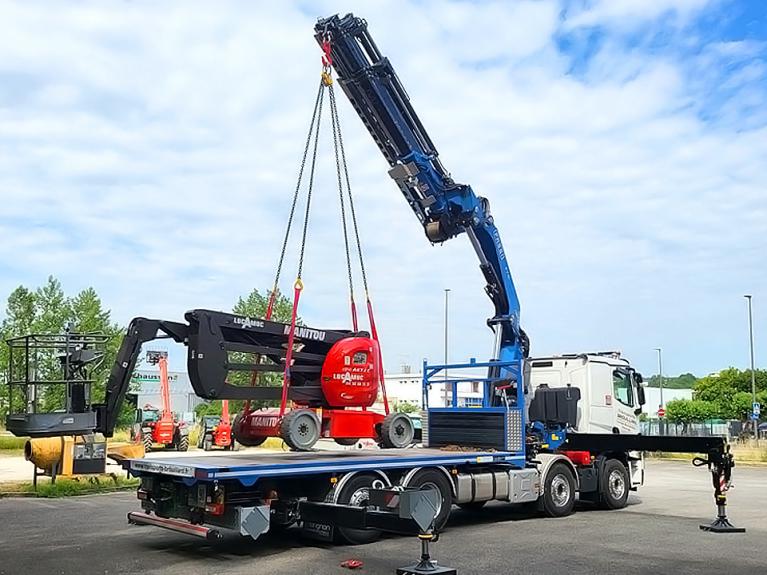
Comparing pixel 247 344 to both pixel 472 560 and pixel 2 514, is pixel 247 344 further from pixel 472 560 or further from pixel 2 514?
pixel 2 514

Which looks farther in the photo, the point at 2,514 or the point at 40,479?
the point at 40,479

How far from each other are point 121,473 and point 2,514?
7036 mm

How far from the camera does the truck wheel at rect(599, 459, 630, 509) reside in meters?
15.7

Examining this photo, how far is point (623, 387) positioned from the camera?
16.9m

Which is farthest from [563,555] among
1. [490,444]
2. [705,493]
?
[705,493]

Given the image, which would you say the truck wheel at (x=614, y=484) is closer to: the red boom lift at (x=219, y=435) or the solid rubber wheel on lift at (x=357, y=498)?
the solid rubber wheel on lift at (x=357, y=498)

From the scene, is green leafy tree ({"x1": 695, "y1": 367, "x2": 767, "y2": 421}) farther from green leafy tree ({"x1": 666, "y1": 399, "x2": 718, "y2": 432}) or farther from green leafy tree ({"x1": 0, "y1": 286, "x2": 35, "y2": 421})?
green leafy tree ({"x1": 0, "y1": 286, "x2": 35, "y2": 421})

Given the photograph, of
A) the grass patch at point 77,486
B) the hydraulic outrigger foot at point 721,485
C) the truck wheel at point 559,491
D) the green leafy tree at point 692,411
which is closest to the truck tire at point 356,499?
the truck wheel at point 559,491

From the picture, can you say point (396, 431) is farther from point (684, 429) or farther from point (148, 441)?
point (684, 429)

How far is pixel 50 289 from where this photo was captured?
40.3 metres

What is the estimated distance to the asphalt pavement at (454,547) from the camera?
10.0 meters

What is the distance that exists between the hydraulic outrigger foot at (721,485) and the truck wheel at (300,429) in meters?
5.91

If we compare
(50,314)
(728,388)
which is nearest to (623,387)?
(50,314)

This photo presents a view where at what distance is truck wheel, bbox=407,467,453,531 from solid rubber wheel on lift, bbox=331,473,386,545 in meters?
0.89
